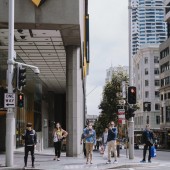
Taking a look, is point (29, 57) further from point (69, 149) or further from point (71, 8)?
point (71, 8)

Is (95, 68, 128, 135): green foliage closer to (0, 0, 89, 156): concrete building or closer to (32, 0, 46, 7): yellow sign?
(0, 0, 89, 156): concrete building

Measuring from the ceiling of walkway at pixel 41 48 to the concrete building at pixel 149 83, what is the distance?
7421 cm

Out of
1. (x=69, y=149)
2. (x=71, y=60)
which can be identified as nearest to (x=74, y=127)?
(x=69, y=149)

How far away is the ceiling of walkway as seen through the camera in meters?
24.8

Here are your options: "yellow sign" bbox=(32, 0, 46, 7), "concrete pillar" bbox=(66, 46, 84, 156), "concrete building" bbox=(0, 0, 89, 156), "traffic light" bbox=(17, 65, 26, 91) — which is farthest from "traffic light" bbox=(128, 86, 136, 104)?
"traffic light" bbox=(17, 65, 26, 91)

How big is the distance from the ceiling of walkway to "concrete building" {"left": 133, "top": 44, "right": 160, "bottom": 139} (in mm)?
74209

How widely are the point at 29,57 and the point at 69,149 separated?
865 centimetres

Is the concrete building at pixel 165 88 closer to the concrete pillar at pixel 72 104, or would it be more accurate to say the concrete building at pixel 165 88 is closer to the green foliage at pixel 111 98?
the green foliage at pixel 111 98

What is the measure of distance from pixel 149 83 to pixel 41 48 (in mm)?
89894

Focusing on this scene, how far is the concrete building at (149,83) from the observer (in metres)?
113

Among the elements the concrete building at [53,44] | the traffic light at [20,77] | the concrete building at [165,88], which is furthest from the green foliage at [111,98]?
the traffic light at [20,77]

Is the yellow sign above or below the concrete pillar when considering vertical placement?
above

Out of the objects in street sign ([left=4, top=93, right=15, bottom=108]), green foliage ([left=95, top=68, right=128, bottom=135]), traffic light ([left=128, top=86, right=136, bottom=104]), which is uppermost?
green foliage ([left=95, top=68, right=128, bottom=135])

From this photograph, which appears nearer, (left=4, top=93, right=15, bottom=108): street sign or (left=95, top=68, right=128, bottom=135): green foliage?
(left=4, top=93, right=15, bottom=108): street sign
